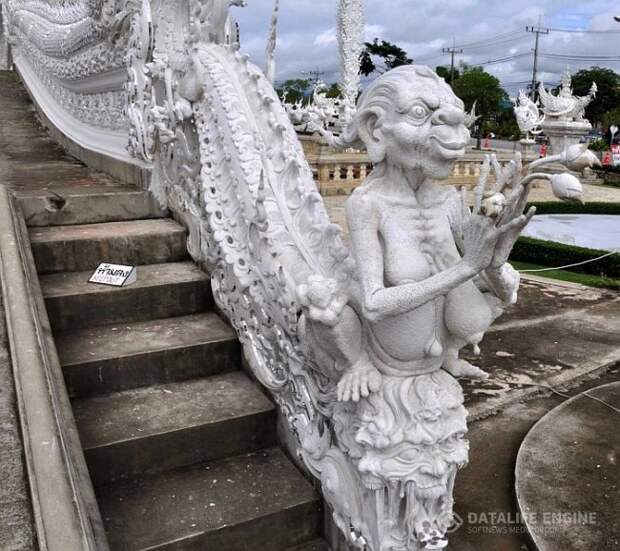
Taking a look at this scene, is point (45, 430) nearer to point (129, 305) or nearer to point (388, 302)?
point (388, 302)

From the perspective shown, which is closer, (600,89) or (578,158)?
(578,158)

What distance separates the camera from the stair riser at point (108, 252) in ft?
11.3

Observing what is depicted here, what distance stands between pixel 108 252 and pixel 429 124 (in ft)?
7.64

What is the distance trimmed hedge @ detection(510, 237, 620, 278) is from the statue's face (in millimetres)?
6572

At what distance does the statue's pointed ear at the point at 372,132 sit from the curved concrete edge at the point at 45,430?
1280 millimetres

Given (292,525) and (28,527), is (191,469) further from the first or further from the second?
(28,527)

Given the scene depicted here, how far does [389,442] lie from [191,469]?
105 centimetres

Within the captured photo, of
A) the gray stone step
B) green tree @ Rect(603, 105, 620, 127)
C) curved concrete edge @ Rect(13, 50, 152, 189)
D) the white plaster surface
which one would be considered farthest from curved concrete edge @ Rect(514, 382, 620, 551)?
green tree @ Rect(603, 105, 620, 127)

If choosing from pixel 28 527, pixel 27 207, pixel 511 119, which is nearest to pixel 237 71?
pixel 27 207

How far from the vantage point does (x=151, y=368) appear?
9.65 ft

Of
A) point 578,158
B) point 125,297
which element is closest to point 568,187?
point 578,158

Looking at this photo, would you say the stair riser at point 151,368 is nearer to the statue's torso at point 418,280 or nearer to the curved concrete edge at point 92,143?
the statue's torso at point 418,280

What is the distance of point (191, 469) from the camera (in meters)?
2.62

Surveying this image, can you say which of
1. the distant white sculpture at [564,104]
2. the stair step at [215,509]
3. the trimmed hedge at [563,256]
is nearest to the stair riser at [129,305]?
the stair step at [215,509]
